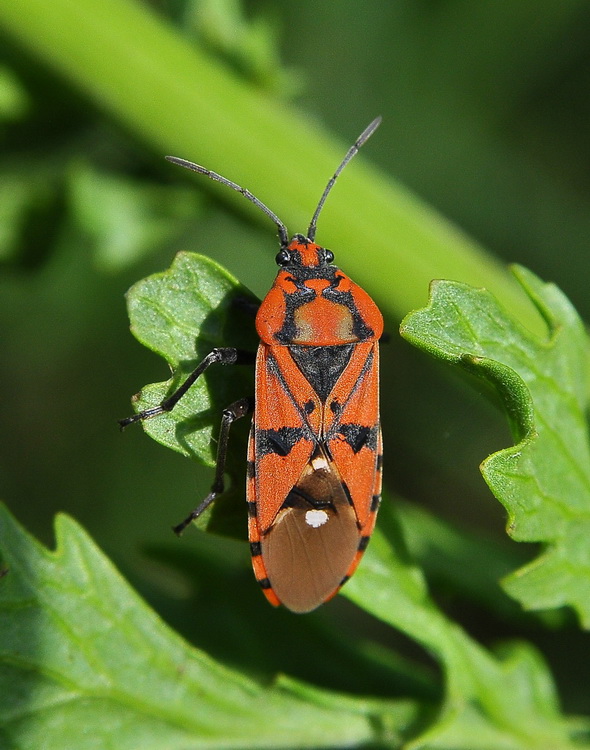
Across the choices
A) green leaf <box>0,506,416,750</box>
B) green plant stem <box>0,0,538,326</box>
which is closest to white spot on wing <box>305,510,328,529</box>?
green leaf <box>0,506,416,750</box>

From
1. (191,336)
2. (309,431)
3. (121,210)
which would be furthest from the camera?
(121,210)

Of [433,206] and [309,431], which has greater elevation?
[433,206]

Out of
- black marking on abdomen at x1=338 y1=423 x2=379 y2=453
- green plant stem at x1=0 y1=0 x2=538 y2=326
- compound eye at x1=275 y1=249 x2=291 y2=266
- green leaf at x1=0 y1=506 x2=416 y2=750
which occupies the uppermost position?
green plant stem at x1=0 y1=0 x2=538 y2=326

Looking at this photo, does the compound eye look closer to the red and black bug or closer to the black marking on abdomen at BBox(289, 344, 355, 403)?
the red and black bug

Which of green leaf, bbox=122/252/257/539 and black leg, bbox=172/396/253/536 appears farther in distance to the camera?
black leg, bbox=172/396/253/536

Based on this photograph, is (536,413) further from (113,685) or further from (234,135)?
(234,135)

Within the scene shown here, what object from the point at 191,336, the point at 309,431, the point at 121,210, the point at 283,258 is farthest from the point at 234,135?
the point at 309,431

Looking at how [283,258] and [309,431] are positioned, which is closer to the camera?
[309,431]

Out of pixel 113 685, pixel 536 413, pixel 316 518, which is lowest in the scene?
pixel 113 685
